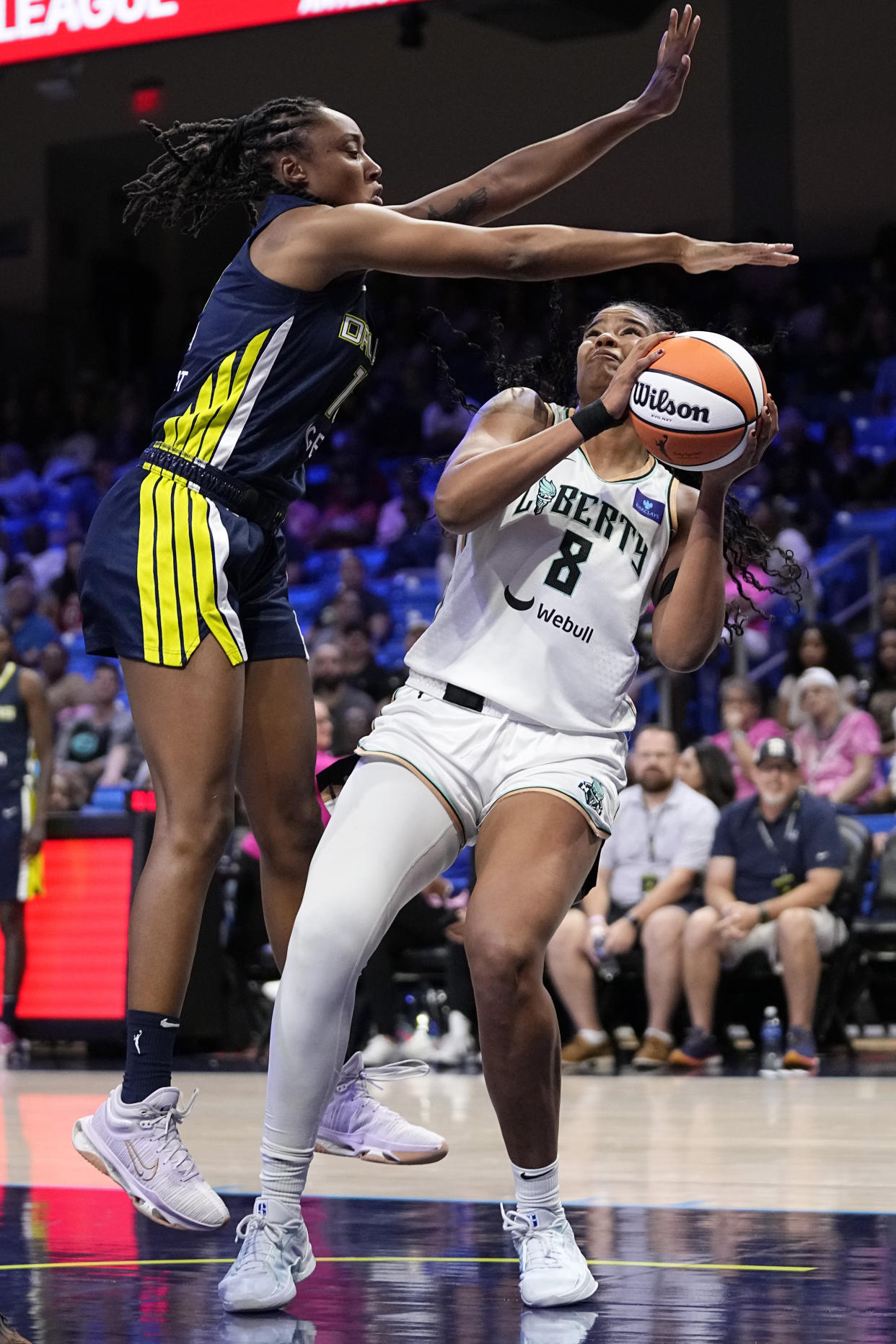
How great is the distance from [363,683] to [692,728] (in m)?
1.92

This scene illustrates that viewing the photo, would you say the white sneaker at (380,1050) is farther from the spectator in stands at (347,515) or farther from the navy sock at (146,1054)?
the spectator in stands at (347,515)

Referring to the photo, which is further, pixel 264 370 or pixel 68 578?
pixel 68 578

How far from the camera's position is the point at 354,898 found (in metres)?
3.32

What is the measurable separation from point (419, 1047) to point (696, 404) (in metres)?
5.58

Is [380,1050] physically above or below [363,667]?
below

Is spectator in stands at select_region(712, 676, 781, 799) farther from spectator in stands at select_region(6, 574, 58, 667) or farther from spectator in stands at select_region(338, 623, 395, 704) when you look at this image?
spectator in stands at select_region(6, 574, 58, 667)

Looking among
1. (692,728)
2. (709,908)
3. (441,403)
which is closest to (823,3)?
(441,403)

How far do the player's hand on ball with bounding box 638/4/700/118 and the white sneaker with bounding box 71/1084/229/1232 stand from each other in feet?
7.09

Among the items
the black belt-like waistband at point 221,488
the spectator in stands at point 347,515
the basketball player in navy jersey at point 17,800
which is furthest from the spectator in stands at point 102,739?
the black belt-like waistband at point 221,488

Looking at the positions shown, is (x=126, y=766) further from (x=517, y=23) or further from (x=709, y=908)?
(x=517, y=23)

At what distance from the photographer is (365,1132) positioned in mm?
3805

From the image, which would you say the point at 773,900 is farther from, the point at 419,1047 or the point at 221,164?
the point at 221,164

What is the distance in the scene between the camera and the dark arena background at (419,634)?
12.6ft

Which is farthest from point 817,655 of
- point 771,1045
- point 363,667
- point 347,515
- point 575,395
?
point 575,395
